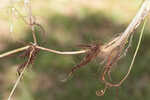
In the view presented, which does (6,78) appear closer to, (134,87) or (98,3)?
(134,87)

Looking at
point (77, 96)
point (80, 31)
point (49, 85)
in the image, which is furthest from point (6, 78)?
point (80, 31)

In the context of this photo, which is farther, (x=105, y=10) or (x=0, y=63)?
(x=105, y=10)

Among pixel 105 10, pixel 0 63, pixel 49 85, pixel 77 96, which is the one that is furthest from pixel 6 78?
pixel 105 10

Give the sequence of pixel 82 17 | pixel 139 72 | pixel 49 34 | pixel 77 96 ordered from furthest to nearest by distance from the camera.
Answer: pixel 82 17
pixel 49 34
pixel 139 72
pixel 77 96

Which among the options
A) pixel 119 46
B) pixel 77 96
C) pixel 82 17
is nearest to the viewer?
pixel 119 46

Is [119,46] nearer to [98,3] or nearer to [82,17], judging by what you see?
[82,17]

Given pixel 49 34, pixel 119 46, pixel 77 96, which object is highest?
pixel 119 46

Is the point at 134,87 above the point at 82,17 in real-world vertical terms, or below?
below
